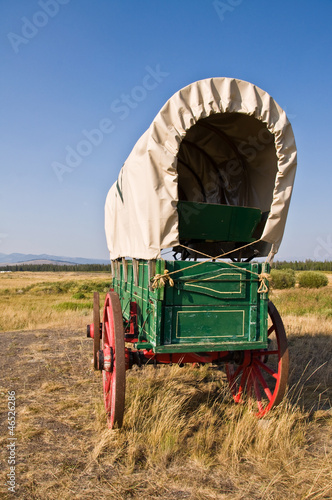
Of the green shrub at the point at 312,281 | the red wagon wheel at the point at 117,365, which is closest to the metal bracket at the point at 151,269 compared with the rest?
the red wagon wheel at the point at 117,365

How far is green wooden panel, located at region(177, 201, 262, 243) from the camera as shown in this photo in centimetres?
378

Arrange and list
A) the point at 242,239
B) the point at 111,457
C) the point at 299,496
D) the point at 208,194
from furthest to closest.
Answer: the point at 208,194
the point at 242,239
the point at 111,457
the point at 299,496

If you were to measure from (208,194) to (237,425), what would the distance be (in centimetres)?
305

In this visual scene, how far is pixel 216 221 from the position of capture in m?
3.91

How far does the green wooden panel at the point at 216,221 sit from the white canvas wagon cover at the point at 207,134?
26 cm

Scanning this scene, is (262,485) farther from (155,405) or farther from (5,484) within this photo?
(5,484)

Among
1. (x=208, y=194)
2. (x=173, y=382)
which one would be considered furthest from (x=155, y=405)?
(x=208, y=194)

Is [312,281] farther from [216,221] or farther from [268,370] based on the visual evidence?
[216,221]

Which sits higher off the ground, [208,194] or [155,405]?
[208,194]

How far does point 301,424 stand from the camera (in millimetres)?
3688

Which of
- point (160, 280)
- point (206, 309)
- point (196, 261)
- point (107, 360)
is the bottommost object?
point (107, 360)

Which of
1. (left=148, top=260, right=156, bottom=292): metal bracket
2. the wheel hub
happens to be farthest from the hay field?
(left=148, top=260, right=156, bottom=292): metal bracket

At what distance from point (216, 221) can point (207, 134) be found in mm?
1465

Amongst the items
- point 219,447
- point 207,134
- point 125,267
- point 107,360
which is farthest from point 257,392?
point 207,134
